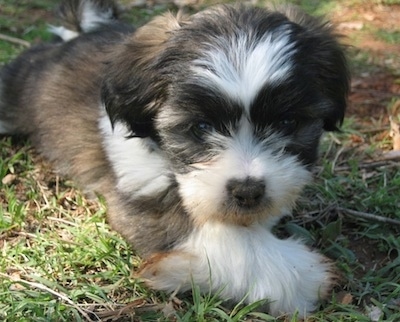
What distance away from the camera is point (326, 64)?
3172 mm

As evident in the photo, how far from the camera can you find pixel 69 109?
13.4 feet

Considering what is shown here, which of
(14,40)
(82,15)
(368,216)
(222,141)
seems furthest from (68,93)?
(14,40)

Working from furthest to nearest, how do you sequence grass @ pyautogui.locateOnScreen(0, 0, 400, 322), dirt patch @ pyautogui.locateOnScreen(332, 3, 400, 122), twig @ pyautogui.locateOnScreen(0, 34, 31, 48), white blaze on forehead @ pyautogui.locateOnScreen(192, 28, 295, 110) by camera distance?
1. twig @ pyautogui.locateOnScreen(0, 34, 31, 48)
2. dirt patch @ pyautogui.locateOnScreen(332, 3, 400, 122)
3. grass @ pyautogui.locateOnScreen(0, 0, 400, 322)
4. white blaze on forehead @ pyautogui.locateOnScreen(192, 28, 295, 110)

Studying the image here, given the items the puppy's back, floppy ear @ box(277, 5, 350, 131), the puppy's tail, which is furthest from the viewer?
the puppy's tail

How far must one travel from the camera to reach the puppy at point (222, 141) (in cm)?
280

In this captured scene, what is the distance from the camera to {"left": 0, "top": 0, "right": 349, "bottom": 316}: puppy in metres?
2.80

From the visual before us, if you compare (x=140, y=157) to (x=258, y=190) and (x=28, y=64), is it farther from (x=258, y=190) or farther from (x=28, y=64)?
(x=28, y=64)

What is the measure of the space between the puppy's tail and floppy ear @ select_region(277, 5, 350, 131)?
6.36ft

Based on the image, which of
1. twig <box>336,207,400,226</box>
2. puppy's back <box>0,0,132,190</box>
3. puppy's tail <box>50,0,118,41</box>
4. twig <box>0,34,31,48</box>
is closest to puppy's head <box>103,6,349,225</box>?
puppy's back <box>0,0,132,190</box>

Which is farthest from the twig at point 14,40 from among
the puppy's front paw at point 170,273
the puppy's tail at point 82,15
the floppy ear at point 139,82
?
the puppy's front paw at point 170,273

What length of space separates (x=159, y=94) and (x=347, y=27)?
4.66 m

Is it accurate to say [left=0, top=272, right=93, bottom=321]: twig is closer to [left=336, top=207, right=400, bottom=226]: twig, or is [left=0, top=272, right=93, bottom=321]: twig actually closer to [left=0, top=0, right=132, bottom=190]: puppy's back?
[left=0, top=0, right=132, bottom=190]: puppy's back

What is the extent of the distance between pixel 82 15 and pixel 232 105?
2.59 metres

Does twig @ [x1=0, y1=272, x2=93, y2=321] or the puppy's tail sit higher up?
the puppy's tail
